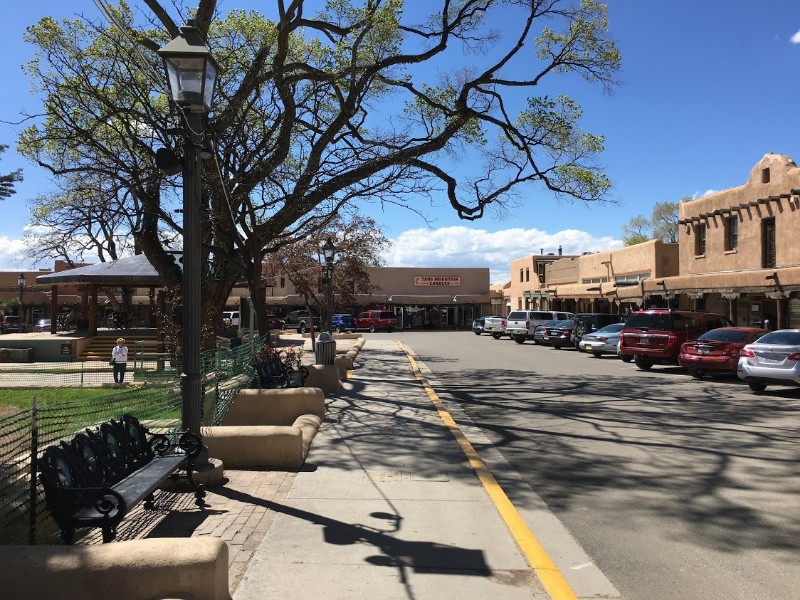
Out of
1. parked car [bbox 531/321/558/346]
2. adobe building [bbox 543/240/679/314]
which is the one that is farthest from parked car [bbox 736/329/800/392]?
parked car [bbox 531/321/558/346]

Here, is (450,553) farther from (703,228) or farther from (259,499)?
(703,228)

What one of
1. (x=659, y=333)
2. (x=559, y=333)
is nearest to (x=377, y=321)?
(x=559, y=333)

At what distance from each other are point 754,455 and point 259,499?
634 centimetres

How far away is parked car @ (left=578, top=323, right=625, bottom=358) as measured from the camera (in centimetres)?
2598

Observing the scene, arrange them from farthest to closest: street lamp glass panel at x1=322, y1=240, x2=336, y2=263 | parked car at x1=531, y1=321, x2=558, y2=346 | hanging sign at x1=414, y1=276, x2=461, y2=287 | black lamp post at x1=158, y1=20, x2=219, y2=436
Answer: hanging sign at x1=414, y1=276, x2=461, y2=287 → parked car at x1=531, y1=321, x2=558, y2=346 → street lamp glass panel at x1=322, y1=240, x2=336, y2=263 → black lamp post at x1=158, y1=20, x2=219, y2=436

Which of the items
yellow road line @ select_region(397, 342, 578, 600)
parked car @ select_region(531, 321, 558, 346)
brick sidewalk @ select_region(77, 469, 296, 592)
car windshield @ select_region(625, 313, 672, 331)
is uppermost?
car windshield @ select_region(625, 313, 672, 331)

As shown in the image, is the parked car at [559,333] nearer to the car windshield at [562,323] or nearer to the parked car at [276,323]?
the car windshield at [562,323]

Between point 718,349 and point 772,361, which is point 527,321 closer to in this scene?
point 718,349

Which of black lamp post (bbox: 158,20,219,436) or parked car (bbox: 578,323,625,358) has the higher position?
black lamp post (bbox: 158,20,219,436)

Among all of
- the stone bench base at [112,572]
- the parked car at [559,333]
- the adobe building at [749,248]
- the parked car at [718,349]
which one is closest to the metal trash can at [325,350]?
the parked car at [718,349]

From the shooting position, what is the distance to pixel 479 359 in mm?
25438

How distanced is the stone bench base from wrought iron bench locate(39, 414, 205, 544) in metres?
0.73

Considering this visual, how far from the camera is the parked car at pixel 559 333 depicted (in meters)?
31.5

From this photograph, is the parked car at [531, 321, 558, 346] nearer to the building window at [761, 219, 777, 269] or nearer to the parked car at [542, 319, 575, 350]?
the parked car at [542, 319, 575, 350]
